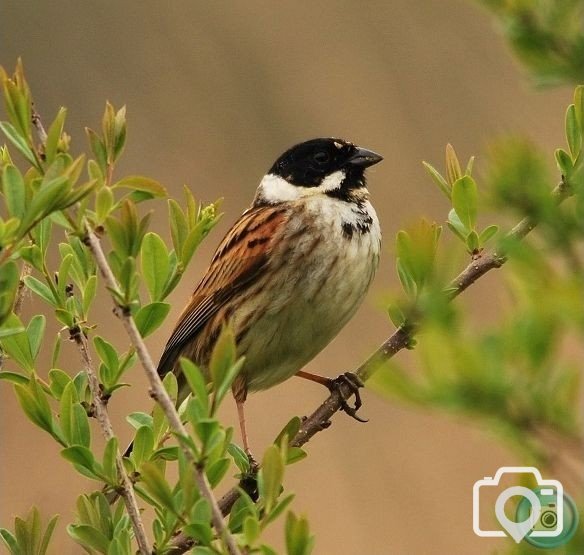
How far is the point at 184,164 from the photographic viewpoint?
431cm

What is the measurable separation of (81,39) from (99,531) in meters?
3.96

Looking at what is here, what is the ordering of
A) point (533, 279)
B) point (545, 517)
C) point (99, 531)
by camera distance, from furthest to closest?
1. point (99, 531)
2. point (545, 517)
3. point (533, 279)

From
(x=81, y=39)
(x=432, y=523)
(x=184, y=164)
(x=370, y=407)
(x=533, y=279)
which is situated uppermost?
(x=81, y=39)

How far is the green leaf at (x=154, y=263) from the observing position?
102cm

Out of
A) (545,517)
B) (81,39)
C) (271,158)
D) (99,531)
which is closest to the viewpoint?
(545,517)

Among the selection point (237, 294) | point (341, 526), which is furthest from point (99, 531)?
point (341, 526)

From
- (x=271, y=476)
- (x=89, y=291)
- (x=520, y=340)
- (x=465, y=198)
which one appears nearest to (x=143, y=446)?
(x=89, y=291)

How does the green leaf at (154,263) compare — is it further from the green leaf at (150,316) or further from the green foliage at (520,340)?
the green foliage at (520,340)

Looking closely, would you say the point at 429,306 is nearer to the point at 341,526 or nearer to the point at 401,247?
the point at 401,247

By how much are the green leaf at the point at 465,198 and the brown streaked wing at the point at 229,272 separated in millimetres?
1332

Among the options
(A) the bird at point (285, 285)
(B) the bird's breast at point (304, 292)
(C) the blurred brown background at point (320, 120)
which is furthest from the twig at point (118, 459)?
(C) the blurred brown background at point (320, 120)

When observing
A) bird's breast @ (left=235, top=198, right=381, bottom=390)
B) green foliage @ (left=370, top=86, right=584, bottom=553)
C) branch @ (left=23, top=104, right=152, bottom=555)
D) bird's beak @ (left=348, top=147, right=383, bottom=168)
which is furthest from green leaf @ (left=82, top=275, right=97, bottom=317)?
bird's beak @ (left=348, top=147, right=383, bottom=168)

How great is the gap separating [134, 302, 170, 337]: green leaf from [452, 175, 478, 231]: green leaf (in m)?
0.32

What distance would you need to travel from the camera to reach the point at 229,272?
2.57m
